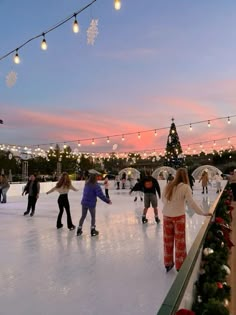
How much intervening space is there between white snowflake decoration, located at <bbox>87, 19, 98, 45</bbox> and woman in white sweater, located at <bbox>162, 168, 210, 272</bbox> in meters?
2.58

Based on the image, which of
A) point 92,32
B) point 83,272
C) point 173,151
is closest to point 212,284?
point 83,272

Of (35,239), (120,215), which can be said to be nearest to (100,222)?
(120,215)

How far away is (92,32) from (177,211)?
120 inches

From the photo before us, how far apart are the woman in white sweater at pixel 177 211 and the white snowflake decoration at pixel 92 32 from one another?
258 cm

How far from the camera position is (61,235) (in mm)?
6645

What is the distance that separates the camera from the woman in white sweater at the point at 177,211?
4.11m

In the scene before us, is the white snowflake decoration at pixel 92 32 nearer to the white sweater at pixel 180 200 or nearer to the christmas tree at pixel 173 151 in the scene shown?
the white sweater at pixel 180 200

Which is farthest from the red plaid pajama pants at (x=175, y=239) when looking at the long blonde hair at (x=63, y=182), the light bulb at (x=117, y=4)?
the long blonde hair at (x=63, y=182)

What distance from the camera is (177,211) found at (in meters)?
4.12

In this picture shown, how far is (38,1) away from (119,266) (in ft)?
17.6

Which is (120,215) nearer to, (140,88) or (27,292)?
(27,292)

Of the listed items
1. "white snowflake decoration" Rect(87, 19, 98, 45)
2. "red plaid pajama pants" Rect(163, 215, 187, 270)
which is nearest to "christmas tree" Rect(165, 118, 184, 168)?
"white snowflake decoration" Rect(87, 19, 98, 45)

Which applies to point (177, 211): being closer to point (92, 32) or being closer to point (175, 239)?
point (175, 239)

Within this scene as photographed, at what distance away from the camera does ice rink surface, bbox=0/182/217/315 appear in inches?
124
